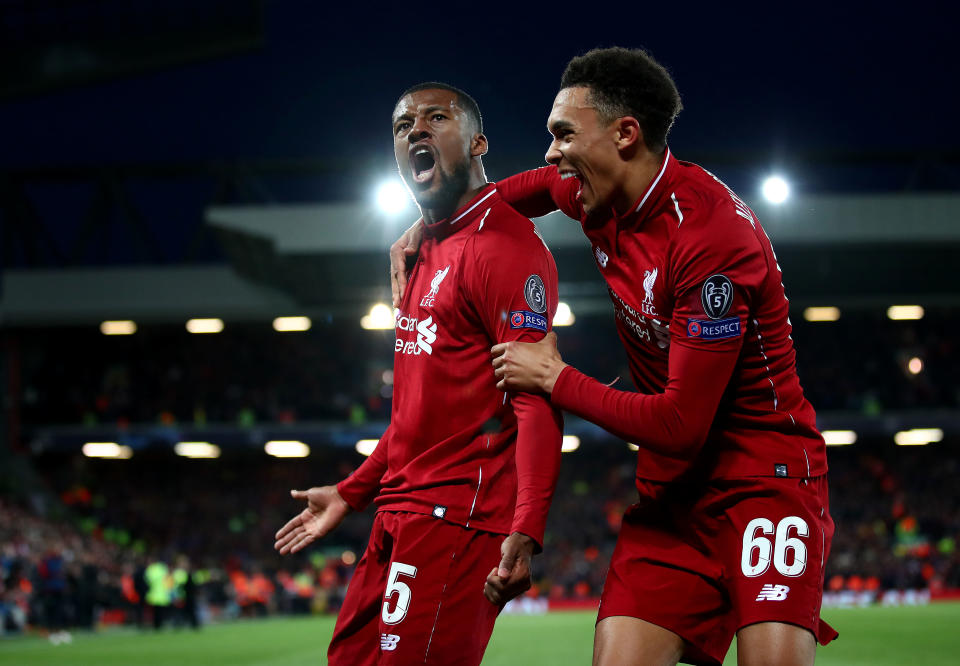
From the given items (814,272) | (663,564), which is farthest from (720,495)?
(814,272)

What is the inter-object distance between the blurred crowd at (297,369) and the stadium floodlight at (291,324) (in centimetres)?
41

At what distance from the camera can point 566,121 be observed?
3.27 m

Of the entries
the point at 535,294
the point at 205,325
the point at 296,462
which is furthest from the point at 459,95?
the point at 296,462

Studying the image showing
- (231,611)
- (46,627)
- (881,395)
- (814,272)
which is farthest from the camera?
(881,395)

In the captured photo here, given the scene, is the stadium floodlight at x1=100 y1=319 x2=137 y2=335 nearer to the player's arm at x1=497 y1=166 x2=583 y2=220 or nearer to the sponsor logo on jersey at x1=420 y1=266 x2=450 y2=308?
the player's arm at x1=497 y1=166 x2=583 y2=220

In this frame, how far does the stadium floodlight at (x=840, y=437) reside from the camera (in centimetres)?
3052

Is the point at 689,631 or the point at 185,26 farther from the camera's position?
the point at 185,26

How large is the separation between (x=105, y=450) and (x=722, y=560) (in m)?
32.0

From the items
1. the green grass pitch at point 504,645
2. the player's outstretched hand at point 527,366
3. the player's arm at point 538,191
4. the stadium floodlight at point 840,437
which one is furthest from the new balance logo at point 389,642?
the stadium floodlight at point 840,437

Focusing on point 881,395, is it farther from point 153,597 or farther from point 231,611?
point 153,597

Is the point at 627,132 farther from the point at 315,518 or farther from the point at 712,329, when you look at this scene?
the point at 315,518

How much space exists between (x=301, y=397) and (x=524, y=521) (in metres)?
30.2

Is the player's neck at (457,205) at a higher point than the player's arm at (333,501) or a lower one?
higher

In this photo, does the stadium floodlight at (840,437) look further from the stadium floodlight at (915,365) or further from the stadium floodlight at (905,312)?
the stadium floodlight at (905,312)
